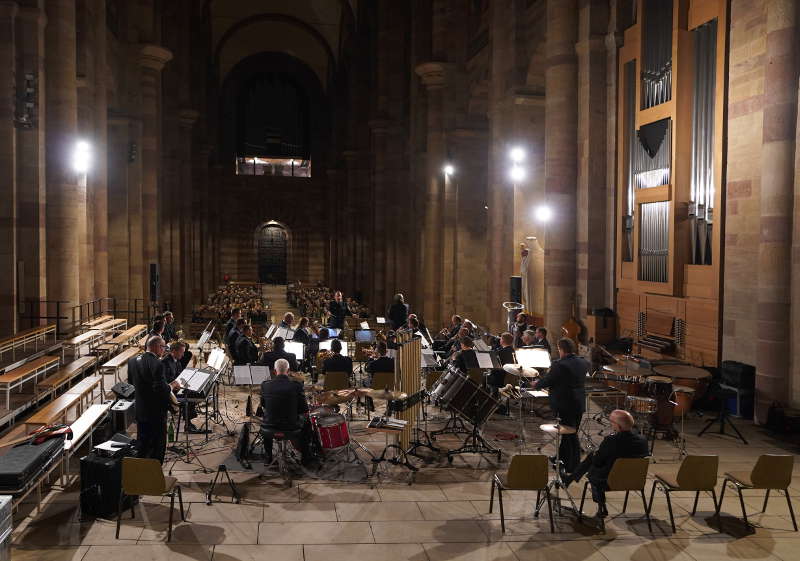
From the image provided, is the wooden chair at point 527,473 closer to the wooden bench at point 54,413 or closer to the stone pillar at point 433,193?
the wooden bench at point 54,413

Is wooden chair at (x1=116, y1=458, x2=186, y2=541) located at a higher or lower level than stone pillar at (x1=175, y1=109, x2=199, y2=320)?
lower

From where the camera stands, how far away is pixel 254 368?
11586 mm

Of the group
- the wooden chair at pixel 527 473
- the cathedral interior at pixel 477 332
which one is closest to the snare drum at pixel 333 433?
the cathedral interior at pixel 477 332

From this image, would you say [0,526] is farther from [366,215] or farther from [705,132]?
[366,215]

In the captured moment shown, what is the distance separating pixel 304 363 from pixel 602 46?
→ 32.7ft

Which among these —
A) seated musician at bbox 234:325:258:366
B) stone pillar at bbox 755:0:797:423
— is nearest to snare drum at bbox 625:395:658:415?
stone pillar at bbox 755:0:797:423

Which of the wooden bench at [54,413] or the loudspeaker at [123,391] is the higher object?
the loudspeaker at [123,391]

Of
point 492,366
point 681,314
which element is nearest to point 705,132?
point 681,314

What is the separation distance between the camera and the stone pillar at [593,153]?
17344mm

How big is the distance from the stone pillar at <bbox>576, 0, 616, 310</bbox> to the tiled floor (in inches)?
314

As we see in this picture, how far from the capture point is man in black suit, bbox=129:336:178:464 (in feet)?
30.6

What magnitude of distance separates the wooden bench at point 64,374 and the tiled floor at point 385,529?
381 centimetres

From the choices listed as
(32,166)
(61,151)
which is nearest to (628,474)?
(32,166)

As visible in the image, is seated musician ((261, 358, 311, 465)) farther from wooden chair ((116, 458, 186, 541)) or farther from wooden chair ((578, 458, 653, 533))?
wooden chair ((578, 458, 653, 533))
